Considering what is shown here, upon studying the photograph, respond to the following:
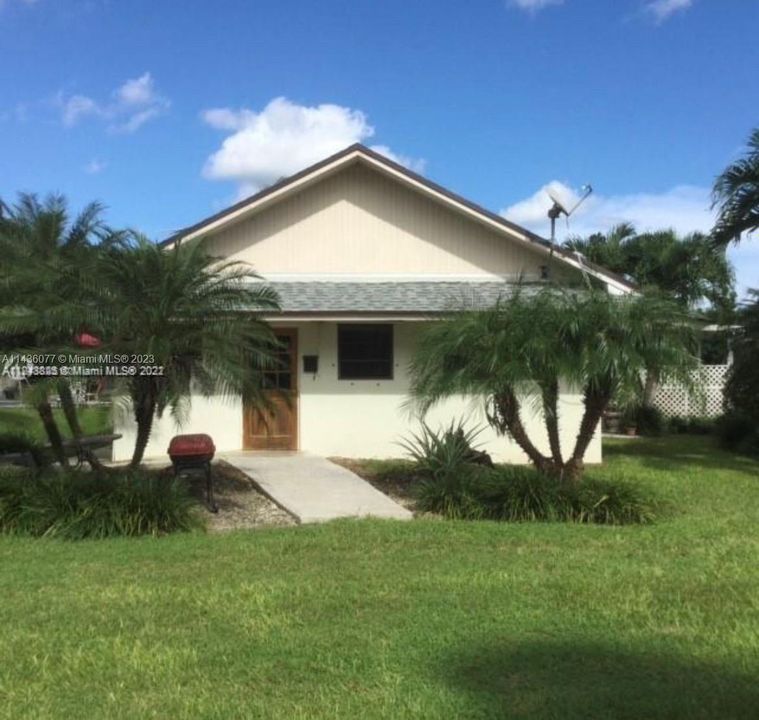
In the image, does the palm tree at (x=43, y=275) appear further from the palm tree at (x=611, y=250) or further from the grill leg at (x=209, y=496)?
the palm tree at (x=611, y=250)

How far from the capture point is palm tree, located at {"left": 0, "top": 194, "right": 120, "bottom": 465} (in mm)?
8734

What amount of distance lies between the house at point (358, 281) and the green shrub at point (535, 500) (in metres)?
3.86

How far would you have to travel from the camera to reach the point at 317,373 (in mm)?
14469

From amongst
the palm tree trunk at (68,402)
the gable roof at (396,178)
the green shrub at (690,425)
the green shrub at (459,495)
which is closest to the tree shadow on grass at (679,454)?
the green shrub at (690,425)

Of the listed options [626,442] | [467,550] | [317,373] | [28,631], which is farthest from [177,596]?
[626,442]

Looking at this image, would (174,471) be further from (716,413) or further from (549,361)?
(716,413)

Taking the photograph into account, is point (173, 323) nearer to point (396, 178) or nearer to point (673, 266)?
point (396, 178)

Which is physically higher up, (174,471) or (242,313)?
(242,313)

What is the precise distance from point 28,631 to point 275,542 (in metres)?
2.86

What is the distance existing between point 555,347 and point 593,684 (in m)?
5.33

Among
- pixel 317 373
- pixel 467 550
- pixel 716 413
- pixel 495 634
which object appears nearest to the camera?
pixel 495 634

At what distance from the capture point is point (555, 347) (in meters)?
9.27

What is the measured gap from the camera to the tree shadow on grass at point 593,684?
13.1ft

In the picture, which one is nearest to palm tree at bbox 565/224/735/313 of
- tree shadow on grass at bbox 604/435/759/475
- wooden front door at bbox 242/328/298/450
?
tree shadow on grass at bbox 604/435/759/475
